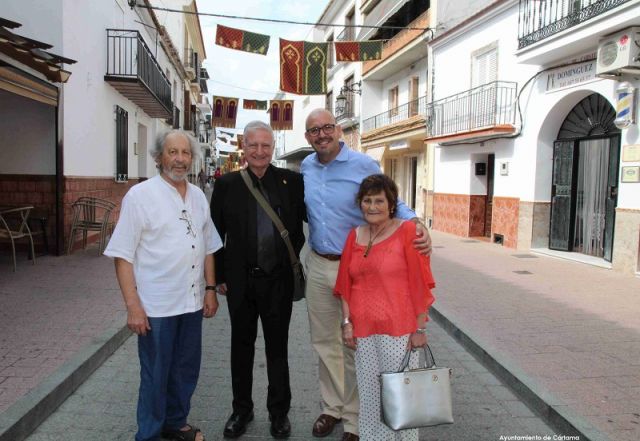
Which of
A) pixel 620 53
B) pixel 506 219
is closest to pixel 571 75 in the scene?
pixel 620 53

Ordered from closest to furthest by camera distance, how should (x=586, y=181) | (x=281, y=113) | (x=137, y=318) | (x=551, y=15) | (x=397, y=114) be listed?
(x=137, y=318) → (x=551, y=15) → (x=586, y=181) → (x=397, y=114) → (x=281, y=113)

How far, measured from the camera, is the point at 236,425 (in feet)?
10.3

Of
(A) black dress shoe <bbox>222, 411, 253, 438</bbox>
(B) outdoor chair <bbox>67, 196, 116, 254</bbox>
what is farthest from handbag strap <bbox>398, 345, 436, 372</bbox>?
(B) outdoor chair <bbox>67, 196, 116, 254</bbox>

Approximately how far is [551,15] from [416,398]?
31.2 ft

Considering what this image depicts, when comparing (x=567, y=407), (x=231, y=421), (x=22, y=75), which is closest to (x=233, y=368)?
(x=231, y=421)

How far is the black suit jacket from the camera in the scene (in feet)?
9.97

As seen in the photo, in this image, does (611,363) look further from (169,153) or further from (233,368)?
(169,153)

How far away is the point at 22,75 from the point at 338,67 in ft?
72.9

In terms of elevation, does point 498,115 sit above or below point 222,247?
above

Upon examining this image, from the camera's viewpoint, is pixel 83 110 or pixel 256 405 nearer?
pixel 256 405

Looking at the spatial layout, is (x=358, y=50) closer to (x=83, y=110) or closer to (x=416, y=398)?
(x=83, y=110)

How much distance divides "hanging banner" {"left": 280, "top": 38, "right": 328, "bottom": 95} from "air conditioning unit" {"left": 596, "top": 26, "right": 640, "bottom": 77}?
809 cm

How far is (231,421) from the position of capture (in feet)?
10.4

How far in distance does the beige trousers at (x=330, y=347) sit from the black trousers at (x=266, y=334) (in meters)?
0.18
